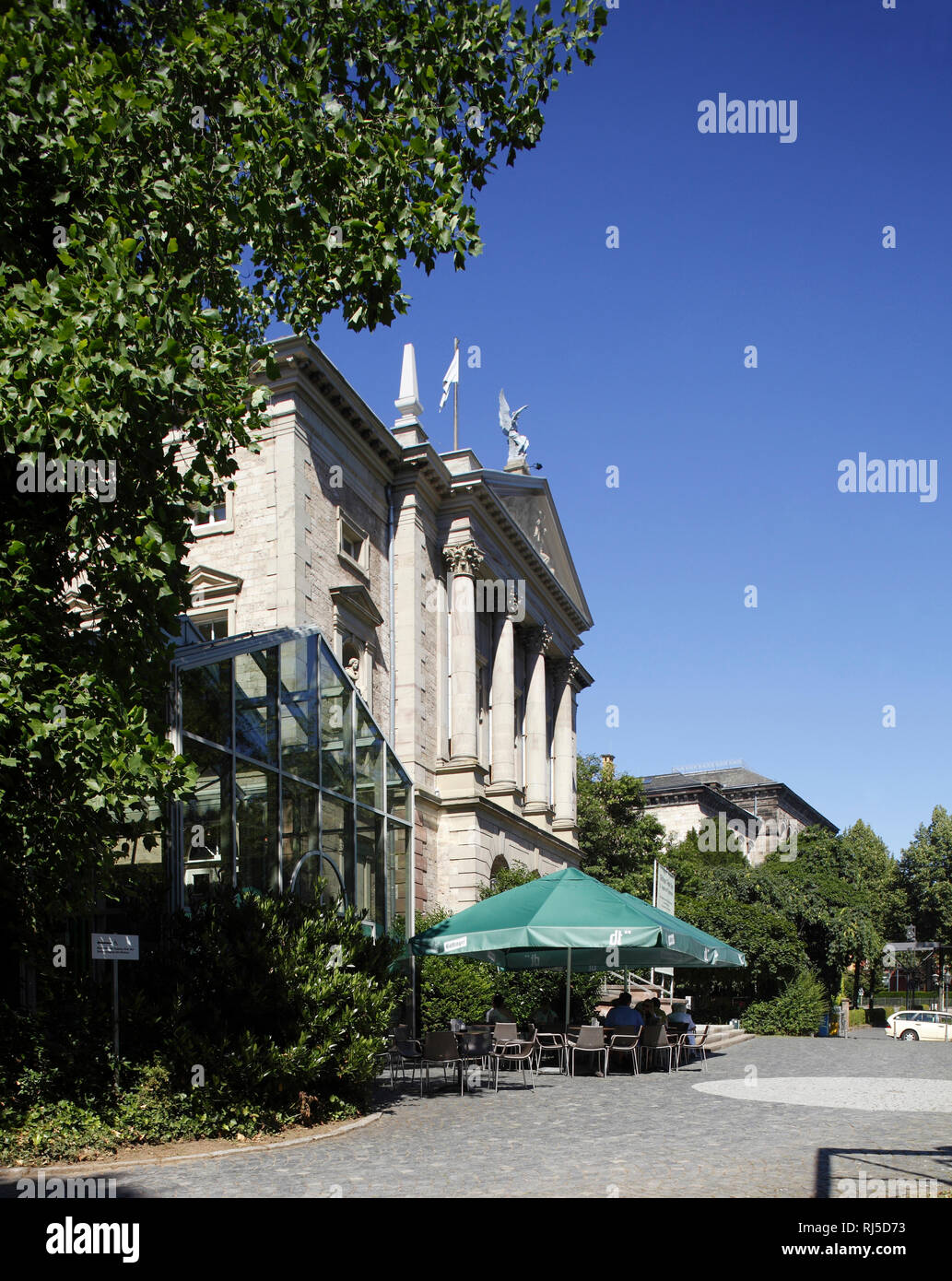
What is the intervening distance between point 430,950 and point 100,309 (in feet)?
39.5

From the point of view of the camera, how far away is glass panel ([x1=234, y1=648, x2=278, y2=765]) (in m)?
16.1

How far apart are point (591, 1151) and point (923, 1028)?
128 ft

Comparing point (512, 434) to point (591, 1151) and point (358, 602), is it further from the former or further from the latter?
point (591, 1151)

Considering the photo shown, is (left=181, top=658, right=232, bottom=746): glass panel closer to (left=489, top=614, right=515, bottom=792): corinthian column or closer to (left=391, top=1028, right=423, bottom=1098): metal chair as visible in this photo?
(left=391, top=1028, right=423, bottom=1098): metal chair

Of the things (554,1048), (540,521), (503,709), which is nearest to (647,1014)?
(554,1048)

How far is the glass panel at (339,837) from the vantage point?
746 inches

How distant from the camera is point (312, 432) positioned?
2917cm

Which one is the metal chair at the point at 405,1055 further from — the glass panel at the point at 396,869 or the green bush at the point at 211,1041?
the green bush at the point at 211,1041

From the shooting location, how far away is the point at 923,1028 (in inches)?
1748


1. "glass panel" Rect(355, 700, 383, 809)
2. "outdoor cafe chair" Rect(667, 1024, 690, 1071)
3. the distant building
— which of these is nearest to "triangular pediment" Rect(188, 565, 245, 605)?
"glass panel" Rect(355, 700, 383, 809)

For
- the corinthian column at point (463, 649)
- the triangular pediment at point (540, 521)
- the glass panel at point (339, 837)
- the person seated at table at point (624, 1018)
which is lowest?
the person seated at table at point (624, 1018)

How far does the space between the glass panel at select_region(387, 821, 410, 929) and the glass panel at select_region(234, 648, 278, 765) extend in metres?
6.33

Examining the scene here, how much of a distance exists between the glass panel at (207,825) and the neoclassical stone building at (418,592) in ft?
21.5

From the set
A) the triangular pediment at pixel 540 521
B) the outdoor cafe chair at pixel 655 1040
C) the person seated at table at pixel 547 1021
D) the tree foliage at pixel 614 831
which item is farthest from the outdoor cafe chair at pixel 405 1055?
the tree foliage at pixel 614 831
